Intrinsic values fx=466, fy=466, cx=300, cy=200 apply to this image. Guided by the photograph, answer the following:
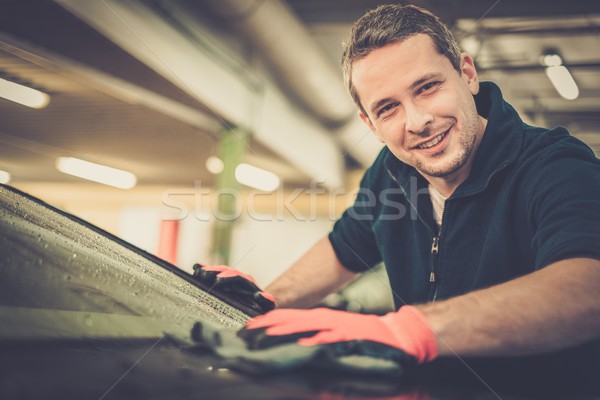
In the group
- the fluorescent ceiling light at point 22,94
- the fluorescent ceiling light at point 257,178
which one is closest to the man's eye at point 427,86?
the fluorescent ceiling light at point 22,94

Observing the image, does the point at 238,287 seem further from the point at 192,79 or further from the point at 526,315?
the point at 192,79

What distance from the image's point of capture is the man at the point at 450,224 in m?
0.65

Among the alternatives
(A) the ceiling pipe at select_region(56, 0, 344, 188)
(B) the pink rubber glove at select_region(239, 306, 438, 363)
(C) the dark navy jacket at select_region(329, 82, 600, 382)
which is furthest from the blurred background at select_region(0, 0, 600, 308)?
(B) the pink rubber glove at select_region(239, 306, 438, 363)

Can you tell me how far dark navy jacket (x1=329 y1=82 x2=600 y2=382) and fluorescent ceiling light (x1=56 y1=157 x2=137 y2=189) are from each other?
6.46m

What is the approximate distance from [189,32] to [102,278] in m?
3.14

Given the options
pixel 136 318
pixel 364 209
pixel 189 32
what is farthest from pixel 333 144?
pixel 136 318

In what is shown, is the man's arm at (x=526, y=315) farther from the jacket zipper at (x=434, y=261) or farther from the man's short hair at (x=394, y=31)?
the man's short hair at (x=394, y=31)

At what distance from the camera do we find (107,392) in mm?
442

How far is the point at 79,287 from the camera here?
0.67m

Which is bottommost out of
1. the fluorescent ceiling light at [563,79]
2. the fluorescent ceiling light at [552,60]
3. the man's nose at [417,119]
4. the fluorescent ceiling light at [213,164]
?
the man's nose at [417,119]

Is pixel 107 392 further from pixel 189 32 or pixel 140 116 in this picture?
pixel 140 116

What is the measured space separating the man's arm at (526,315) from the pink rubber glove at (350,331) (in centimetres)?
3

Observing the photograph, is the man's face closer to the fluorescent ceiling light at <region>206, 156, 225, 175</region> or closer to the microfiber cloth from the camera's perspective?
the microfiber cloth

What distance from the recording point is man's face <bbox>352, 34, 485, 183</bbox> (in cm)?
115
